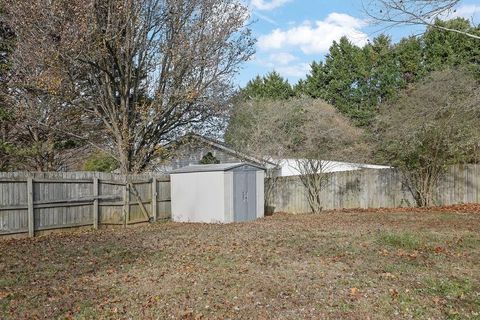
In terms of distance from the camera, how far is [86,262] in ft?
24.9

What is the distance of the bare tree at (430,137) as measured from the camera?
15922 millimetres

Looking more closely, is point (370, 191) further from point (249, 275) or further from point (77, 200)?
point (249, 275)

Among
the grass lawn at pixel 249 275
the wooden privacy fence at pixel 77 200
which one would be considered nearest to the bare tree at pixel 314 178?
the wooden privacy fence at pixel 77 200

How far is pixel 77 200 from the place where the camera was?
12.4m

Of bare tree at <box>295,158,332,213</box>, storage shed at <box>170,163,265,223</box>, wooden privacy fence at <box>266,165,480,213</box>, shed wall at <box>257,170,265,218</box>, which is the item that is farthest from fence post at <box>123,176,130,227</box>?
bare tree at <box>295,158,332,213</box>

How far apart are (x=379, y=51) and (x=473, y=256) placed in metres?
27.6

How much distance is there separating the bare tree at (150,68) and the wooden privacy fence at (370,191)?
4.74 metres

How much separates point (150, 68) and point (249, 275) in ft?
40.0

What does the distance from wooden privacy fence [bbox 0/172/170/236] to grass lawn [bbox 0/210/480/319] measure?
932mm

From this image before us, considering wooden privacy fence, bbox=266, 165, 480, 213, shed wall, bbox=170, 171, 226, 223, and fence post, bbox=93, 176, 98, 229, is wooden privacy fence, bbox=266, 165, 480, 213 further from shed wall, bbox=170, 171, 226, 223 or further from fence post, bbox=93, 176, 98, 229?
fence post, bbox=93, 176, 98, 229

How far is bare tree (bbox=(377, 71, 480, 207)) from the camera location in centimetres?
1592

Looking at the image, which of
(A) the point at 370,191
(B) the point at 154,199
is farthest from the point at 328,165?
(B) the point at 154,199

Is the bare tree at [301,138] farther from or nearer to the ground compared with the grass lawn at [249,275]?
farther from the ground

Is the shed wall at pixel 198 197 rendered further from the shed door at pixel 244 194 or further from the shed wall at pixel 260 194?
the shed wall at pixel 260 194
